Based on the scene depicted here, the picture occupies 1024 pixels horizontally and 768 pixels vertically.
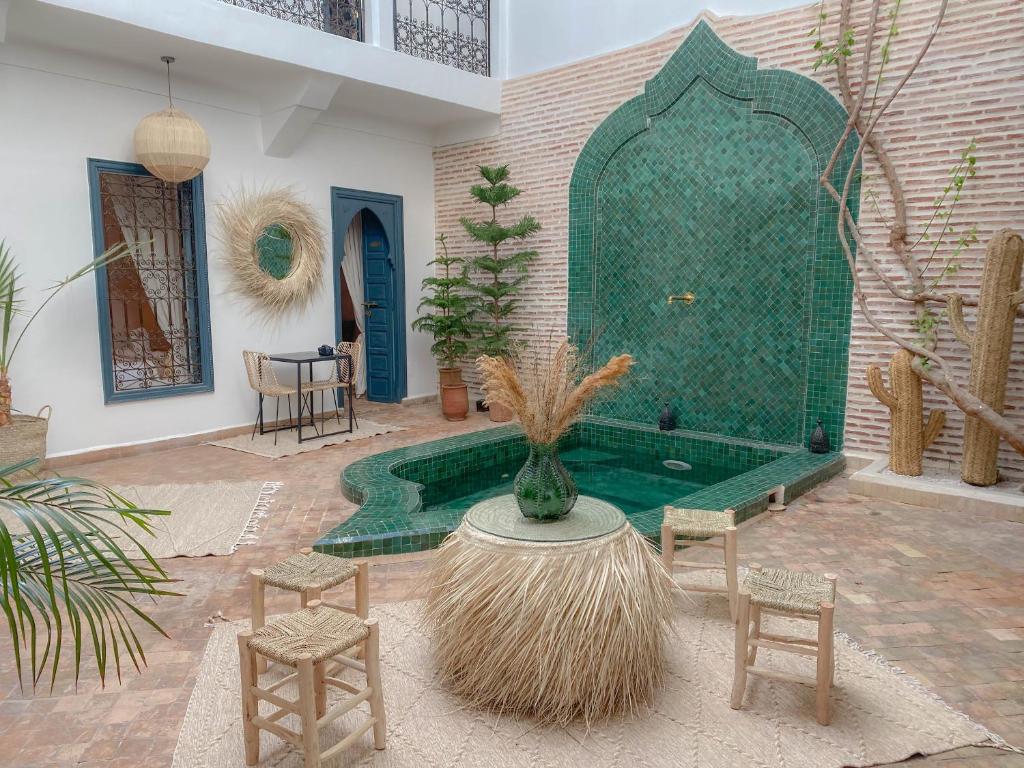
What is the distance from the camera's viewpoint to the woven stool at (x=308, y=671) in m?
2.03

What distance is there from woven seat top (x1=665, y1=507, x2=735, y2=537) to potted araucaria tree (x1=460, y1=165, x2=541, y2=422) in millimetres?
3922

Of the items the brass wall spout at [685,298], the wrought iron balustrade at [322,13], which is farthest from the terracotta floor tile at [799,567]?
the wrought iron balustrade at [322,13]

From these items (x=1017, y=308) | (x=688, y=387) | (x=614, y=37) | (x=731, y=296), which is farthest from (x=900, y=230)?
(x=614, y=37)

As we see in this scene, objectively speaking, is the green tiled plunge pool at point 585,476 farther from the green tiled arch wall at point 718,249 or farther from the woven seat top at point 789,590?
the woven seat top at point 789,590

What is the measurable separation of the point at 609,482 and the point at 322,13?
195 inches

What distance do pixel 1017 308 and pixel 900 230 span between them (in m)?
1.02

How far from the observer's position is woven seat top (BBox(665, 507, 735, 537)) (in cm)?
323

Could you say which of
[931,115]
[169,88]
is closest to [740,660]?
[931,115]

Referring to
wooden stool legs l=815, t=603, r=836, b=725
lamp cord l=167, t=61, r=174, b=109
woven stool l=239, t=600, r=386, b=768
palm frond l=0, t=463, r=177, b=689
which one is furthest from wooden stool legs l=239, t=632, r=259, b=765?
lamp cord l=167, t=61, r=174, b=109

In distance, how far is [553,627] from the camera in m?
2.35

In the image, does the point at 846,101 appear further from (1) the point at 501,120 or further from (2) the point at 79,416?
(2) the point at 79,416

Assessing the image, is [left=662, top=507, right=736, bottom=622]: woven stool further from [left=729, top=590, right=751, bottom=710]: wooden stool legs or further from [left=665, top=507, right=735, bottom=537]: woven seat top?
[left=729, top=590, right=751, bottom=710]: wooden stool legs

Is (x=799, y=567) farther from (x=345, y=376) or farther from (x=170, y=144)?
(x=170, y=144)

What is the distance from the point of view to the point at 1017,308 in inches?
181
